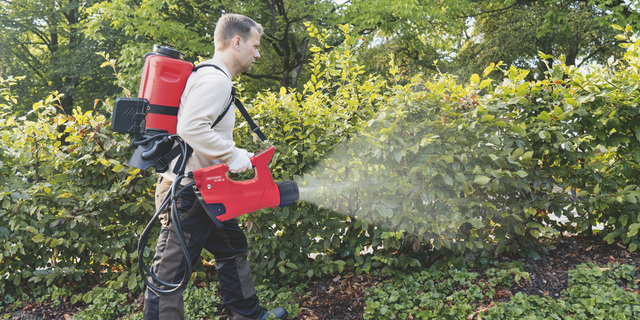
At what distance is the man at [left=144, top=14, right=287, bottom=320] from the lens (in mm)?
2271

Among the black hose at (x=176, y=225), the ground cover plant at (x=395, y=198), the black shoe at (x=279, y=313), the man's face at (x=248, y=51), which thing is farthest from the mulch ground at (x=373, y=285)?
the man's face at (x=248, y=51)

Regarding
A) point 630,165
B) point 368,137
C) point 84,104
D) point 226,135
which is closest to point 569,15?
point 630,165

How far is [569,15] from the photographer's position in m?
14.0

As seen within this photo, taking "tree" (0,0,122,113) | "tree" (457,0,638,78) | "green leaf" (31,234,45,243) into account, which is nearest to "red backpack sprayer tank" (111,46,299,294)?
"green leaf" (31,234,45,243)

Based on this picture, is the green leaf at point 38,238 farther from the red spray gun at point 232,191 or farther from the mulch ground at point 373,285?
the red spray gun at point 232,191

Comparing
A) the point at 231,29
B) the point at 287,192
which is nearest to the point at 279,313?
the point at 287,192

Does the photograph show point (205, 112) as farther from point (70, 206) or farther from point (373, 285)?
point (70, 206)

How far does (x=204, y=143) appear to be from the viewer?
2.28m

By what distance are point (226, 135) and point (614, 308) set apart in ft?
8.80

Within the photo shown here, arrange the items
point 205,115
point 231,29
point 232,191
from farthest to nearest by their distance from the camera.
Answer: point 231,29 → point 232,191 → point 205,115

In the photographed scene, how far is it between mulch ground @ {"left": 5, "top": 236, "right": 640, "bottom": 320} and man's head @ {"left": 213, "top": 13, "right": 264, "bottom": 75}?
73.4 inches

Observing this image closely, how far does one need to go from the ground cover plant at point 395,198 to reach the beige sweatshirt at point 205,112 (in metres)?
1.02

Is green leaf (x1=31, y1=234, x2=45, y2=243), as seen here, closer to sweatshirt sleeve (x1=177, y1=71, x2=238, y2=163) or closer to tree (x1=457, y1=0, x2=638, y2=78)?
sweatshirt sleeve (x1=177, y1=71, x2=238, y2=163)

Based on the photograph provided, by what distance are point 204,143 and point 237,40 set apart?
2.13 feet
